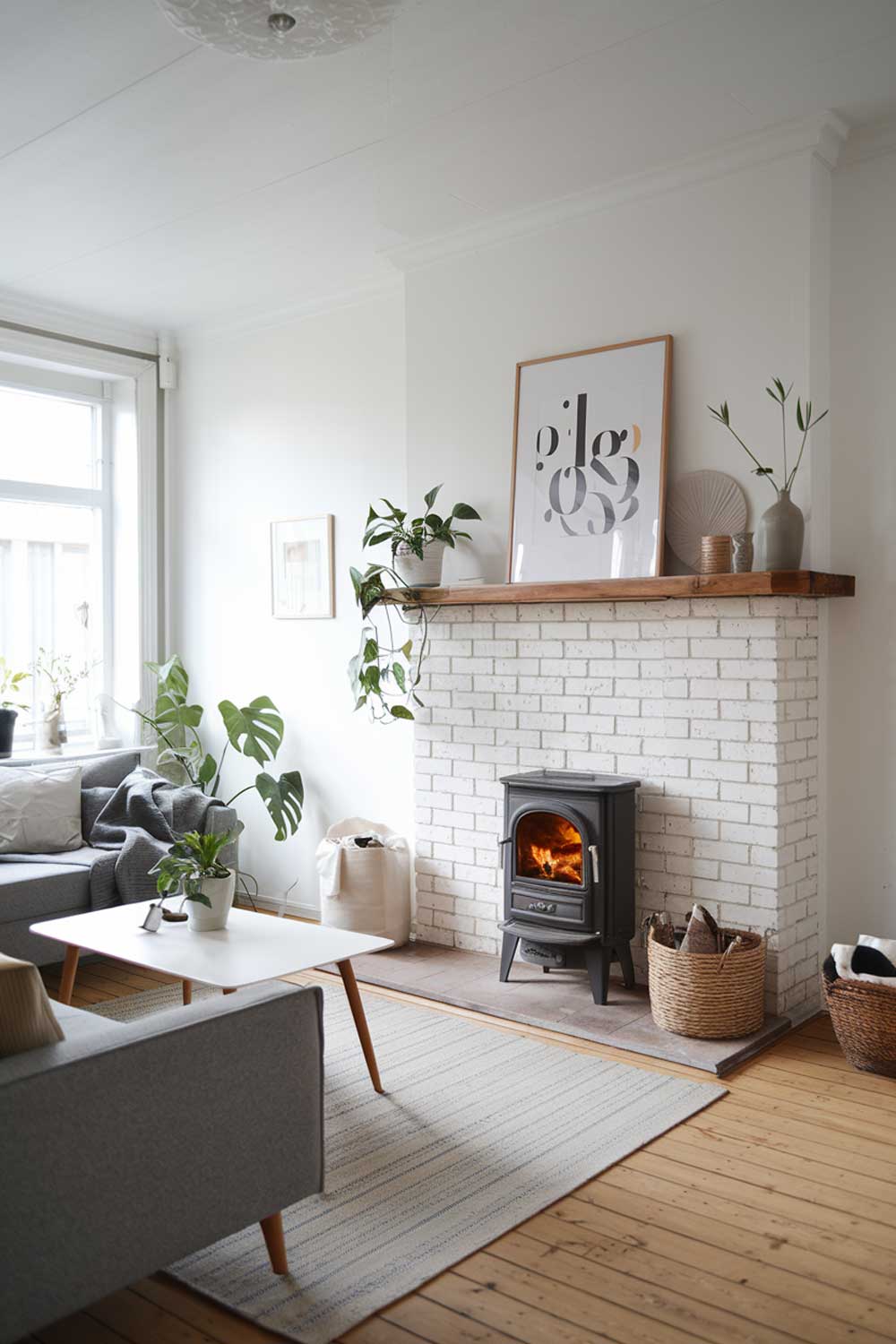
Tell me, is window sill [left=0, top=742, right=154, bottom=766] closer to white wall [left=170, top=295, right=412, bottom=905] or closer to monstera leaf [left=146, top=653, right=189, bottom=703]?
monstera leaf [left=146, top=653, right=189, bottom=703]

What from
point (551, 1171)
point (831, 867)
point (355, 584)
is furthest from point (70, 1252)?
point (355, 584)

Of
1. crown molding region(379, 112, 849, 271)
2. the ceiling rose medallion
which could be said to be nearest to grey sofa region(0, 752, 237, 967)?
crown molding region(379, 112, 849, 271)

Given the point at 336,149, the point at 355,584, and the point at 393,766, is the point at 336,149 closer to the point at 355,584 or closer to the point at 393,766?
the point at 355,584

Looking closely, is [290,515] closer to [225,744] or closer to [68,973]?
[225,744]

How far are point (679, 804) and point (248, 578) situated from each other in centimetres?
265

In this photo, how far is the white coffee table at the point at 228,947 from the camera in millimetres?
2844

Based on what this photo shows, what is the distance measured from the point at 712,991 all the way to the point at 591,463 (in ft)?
6.02

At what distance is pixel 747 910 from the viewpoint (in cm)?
365

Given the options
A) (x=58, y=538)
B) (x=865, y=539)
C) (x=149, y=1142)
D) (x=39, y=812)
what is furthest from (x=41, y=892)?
(x=865, y=539)

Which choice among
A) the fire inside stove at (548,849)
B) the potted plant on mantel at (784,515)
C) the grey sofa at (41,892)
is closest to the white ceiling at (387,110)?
the potted plant on mantel at (784,515)

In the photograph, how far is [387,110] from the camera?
3354mm

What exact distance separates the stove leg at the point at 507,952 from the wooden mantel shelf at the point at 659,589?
1.21 m

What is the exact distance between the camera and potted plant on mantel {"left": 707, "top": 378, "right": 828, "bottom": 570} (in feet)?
11.3

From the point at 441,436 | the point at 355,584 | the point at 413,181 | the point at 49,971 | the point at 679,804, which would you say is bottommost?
the point at 49,971
